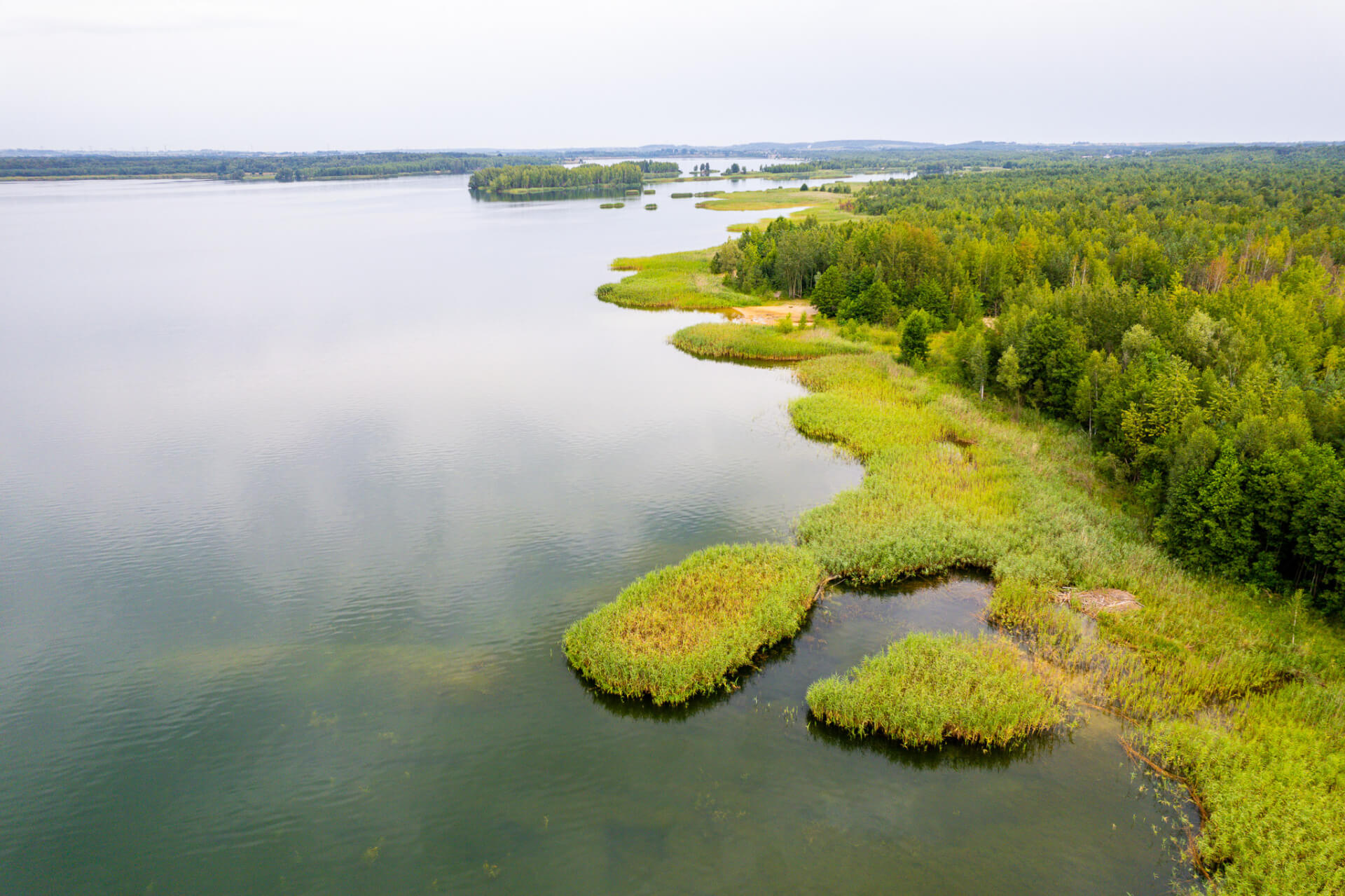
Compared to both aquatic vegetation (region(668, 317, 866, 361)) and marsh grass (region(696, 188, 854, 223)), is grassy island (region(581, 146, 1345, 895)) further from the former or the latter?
marsh grass (region(696, 188, 854, 223))

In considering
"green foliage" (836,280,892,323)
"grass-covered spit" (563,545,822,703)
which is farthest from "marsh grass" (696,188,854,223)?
"grass-covered spit" (563,545,822,703)

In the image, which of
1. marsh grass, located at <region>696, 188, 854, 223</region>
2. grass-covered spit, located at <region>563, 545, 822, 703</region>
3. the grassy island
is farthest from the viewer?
marsh grass, located at <region>696, 188, 854, 223</region>

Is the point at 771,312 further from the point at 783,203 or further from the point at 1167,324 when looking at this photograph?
the point at 783,203

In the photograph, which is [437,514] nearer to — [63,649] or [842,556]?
[63,649]

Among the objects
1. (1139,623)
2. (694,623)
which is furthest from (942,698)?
(1139,623)

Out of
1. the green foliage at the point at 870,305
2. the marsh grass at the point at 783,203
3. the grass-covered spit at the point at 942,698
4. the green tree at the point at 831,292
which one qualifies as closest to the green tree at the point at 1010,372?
the green foliage at the point at 870,305

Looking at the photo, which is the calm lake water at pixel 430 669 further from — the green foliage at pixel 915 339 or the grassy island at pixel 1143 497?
the green foliage at pixel 915 339
